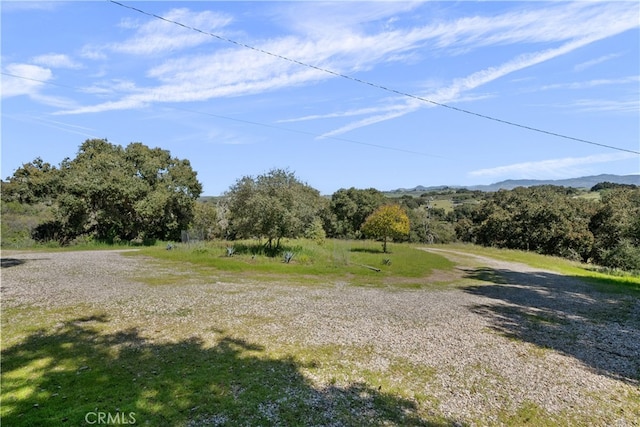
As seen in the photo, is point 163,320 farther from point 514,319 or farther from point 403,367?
point 514,319

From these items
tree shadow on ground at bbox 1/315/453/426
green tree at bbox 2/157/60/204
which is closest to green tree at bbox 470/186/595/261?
tree shadow on ground at bbox 1/315/453/426

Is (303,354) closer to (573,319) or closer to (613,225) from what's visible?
(573,319)

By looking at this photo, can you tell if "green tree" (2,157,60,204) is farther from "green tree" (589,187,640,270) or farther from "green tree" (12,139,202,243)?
"green tree" (589,187,640,270)

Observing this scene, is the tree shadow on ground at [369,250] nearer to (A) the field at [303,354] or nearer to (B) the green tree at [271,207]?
(B) the green tree at [271,207]

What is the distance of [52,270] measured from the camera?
15.2 metres

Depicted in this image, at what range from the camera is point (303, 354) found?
7227 mm

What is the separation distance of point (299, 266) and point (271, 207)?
14.3ft

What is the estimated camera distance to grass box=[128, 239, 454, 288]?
17.0 m

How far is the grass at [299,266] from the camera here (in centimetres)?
1702

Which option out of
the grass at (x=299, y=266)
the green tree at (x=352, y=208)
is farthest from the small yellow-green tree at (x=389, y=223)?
the green tree at (x=352, y=208)

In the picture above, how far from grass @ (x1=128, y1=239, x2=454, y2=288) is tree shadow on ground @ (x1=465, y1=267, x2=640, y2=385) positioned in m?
4.35

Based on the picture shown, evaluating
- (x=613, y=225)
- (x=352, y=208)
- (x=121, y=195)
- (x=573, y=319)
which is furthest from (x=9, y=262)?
(x=613, y=225)

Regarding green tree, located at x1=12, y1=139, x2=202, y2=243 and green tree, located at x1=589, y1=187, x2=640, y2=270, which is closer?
green tree, located at x1=12, y1=139, x2=202, y2=243

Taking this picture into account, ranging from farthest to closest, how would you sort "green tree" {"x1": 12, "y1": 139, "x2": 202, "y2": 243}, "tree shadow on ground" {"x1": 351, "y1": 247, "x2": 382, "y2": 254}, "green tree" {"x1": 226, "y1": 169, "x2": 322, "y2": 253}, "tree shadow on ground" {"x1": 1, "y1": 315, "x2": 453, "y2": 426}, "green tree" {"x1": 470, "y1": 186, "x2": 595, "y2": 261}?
"green tree" {"x1": 470, "y1": 186, "x2": 595, "y2": 261}
"tree shadow on ground" {"x1": 351, "y1": 247, "x2": 382, "y2": 254}
"green tree" {"x1": 12, "y1": 139, "x2": 202, "y2": 243}
"green tree" {"x1": 226, "y1": 169, "x2": 322, "y2": 253}
"tree shadow on ground" {"x1": 1, "y1": 315, "x2": 453, "y2": 426}
